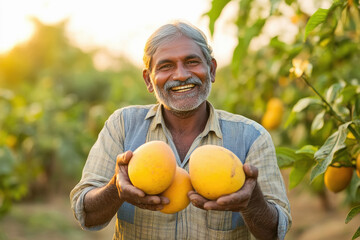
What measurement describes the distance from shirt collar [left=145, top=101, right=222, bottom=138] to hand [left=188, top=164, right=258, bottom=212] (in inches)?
19.5

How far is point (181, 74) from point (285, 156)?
60 cm

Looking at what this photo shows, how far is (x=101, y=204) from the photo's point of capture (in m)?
1.57

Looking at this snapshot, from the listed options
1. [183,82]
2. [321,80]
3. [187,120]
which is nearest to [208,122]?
[187,120]

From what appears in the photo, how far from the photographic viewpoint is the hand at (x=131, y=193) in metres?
1.30

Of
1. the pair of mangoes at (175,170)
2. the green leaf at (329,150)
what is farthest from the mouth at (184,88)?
the green leaf at (329,150)

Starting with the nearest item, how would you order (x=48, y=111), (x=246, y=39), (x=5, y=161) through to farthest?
(x=246, y=39) < (x=5, y=161) < (x=48, y=111)

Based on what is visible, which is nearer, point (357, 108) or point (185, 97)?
point (185, 97)

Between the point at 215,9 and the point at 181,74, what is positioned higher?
the point at 215,9

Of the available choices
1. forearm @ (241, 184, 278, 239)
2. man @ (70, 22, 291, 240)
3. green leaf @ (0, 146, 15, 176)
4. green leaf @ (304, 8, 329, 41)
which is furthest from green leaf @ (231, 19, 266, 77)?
green leaf @ (0, 146, 15, 176)

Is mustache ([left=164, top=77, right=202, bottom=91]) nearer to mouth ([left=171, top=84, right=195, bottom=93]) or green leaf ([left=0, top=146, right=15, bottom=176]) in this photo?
mouth ([left=171, top=84, right=195, bottom=93])

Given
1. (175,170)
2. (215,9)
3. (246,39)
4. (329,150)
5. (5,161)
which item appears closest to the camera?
(175,170)

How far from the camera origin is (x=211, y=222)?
5.70ft

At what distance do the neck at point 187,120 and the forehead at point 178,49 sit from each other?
0.26 metres

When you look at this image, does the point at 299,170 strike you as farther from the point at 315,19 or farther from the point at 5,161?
the point at 5,161
